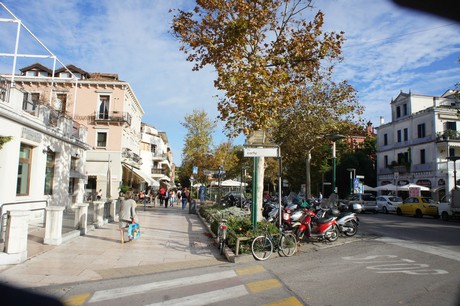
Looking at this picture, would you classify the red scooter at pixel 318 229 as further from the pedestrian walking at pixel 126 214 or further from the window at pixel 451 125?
the window at pixel 451 125

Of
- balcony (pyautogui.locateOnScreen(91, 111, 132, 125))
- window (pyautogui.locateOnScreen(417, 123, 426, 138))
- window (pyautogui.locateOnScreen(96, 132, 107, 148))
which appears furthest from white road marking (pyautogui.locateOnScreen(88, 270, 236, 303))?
window (pyautogui.locateOnScreen(417, 123, 426, 138))

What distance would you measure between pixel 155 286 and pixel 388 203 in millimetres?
28109

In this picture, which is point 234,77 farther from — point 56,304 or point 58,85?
point 58,85

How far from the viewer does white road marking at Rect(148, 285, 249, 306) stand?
5.68 m

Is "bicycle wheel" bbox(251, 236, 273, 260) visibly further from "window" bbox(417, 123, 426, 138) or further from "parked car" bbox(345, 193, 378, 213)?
"window" bbox(417, 123, 426, 138)

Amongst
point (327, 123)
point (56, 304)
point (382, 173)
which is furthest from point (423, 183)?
point (56, 304)

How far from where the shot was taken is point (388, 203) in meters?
30.6

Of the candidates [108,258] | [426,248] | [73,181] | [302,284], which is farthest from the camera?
[73,181]

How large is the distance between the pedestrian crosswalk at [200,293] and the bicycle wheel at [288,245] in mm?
2343

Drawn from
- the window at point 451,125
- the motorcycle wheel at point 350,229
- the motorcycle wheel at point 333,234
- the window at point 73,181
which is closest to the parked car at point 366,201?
the window at point 451,125

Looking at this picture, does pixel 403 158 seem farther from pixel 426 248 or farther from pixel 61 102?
pixel 61 102

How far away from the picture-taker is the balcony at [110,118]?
36969 mm

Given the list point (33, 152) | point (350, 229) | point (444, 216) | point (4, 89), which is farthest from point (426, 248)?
point (33, 152)

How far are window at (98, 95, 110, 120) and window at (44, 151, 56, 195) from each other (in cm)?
2004
